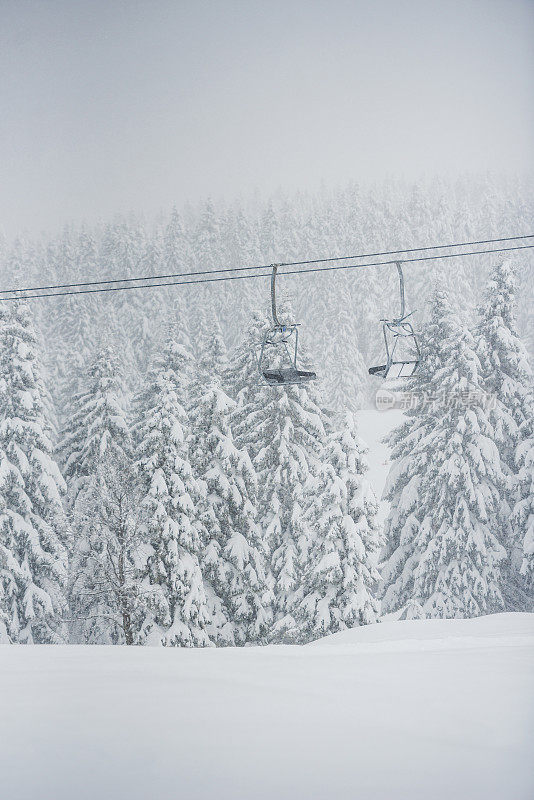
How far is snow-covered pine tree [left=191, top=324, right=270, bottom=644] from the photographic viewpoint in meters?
19.2

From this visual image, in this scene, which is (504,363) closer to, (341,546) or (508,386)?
(508,386)

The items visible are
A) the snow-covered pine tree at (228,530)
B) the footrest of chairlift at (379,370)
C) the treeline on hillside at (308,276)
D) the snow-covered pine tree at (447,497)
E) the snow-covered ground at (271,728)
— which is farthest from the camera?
the treeline on hillside at (308,276)

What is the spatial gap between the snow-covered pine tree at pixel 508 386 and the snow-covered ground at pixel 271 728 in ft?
46.4

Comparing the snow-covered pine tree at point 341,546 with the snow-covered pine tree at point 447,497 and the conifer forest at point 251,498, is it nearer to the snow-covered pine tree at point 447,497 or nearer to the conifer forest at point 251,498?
the conifer forest at point 251,498

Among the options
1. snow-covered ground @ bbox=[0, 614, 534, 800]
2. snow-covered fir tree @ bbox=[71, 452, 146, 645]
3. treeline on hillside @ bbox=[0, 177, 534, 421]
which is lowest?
snow-covered fir tree @ bbox=[71, 452, 146, 645]

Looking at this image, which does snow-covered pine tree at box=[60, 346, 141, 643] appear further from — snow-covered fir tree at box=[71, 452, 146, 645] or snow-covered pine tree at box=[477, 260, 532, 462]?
snow-covered pine tree at box=[477, 260, 532, 462]

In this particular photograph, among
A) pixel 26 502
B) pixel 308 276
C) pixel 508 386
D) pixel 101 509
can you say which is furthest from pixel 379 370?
pixel 308 276

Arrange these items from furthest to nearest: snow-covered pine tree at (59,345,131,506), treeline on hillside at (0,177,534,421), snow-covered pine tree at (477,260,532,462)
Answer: treeline on hillside at (0,177,534,421)
snow-covered pine tree at (59,345,131,506)
snow-covered pine tree at (477,260,532,462)

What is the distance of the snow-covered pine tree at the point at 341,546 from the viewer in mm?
17328

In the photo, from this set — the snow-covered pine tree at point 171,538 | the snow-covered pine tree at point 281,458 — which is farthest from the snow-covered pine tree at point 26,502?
the snow-covered pine tree at point 281,458

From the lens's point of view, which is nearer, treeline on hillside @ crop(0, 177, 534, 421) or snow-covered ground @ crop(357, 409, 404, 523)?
treeline on hillside @ crop(0, 177, 534, 421)

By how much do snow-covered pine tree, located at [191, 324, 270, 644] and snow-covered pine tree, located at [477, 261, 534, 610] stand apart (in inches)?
285

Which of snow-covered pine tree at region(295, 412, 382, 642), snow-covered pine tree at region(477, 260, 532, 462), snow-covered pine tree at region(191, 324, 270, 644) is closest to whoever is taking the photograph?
snow-covered pine tree at region(295, 412, 382, 642)

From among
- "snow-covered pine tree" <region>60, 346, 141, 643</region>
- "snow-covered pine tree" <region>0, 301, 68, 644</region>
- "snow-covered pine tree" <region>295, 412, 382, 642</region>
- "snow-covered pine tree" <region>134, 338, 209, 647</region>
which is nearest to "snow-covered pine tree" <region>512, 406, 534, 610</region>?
"snow-covered pine tree" <region>295, 412, 382, 642</region>
